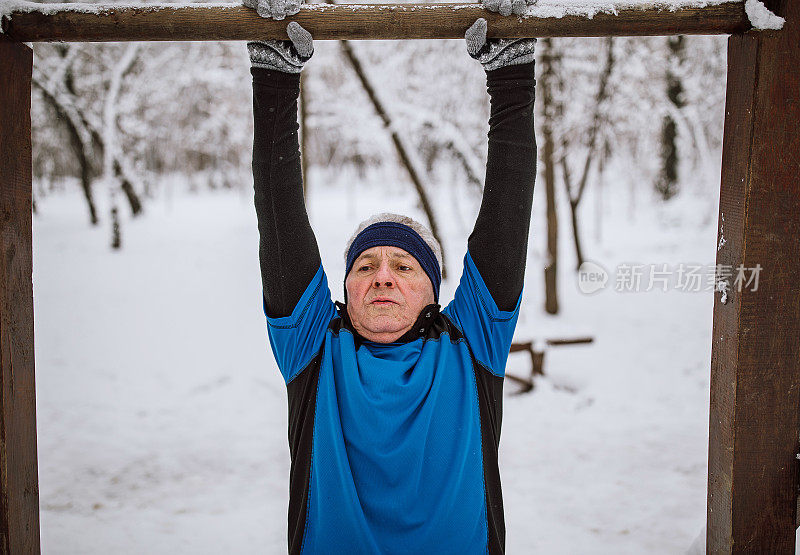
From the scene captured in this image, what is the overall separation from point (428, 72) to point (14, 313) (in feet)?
31.0

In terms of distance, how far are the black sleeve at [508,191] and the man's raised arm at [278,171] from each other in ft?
1.69

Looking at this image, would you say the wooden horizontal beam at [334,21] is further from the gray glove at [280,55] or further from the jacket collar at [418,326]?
the jacket collar at [418,326]

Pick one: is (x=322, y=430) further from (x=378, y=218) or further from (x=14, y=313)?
(x=14, y=313)

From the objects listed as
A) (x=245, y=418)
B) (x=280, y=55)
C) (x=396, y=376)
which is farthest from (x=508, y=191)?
(x=245, y=418)

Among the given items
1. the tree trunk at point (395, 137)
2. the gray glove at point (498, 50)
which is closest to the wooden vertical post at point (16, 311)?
the gray glove at point (498, 50)

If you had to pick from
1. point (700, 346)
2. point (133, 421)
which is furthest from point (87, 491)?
point (700, 346)

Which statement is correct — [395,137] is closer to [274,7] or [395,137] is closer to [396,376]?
[274,7]

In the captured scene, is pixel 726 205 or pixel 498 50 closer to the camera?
pixel 498 50

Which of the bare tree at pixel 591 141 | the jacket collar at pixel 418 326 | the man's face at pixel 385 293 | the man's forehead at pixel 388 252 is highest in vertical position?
the bare tree at pixel 591 141

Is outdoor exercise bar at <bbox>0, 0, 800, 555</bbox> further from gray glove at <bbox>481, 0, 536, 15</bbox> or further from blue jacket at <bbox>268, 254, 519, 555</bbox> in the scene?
blue jacket at <bbox>268, 254, 519, 555</bbox>

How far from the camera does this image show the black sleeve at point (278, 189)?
62.9 inches

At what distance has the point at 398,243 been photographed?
67.6 inches

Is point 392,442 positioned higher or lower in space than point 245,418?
higher

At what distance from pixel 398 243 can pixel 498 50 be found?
0.59 metres
